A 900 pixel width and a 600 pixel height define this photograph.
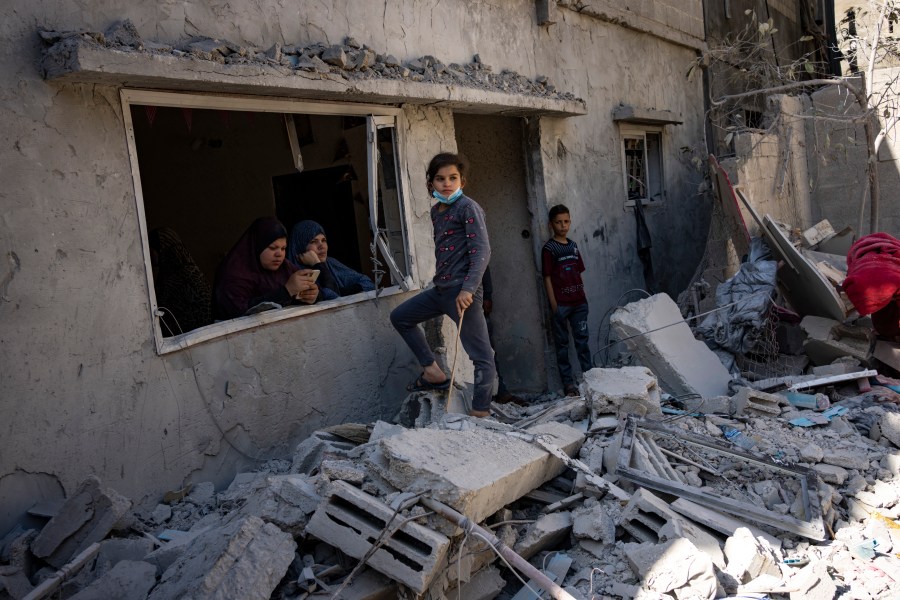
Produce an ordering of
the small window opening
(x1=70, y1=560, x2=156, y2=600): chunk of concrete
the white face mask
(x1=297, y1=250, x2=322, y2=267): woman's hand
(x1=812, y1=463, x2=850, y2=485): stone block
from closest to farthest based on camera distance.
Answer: (x1=70, y1=560, x2=156, y2=600): chunk of concrete, (x1=812, y1=463, x2=850, y2=485): stone block, the white face mask, (x1=297, y1=250, x2=322, y2=267): woman's hand, the small window opening

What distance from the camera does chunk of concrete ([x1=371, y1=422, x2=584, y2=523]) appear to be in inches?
121

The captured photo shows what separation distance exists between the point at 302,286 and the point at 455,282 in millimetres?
938

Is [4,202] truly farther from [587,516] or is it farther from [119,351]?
[587,516]

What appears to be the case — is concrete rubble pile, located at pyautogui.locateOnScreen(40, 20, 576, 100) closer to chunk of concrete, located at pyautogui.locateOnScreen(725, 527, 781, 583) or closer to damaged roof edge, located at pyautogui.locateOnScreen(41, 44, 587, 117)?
damaged roof edge, located at pyautogui.locateOnScreen(41, 44, 587, 117)

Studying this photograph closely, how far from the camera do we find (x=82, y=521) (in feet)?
10.8

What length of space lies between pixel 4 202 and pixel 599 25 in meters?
6.41

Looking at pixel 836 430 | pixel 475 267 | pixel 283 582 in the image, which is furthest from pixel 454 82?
pixel 283 582

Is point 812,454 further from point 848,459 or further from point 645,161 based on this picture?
point 645,161

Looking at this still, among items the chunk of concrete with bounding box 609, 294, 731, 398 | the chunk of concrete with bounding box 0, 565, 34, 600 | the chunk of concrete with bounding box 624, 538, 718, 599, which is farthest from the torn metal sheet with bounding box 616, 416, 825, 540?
the chunk of concrete with bounding box 0, 565, 34, 600

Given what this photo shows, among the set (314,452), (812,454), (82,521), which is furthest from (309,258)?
(812,454)

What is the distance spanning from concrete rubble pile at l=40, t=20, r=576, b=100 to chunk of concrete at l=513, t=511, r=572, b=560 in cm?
265

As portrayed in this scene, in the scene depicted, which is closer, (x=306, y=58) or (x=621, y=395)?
(x=306, y=58)

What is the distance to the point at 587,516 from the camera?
348 centimetres

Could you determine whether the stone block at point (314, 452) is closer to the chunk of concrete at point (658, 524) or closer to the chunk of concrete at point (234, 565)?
the chunk of concrete at point (234, 565)
